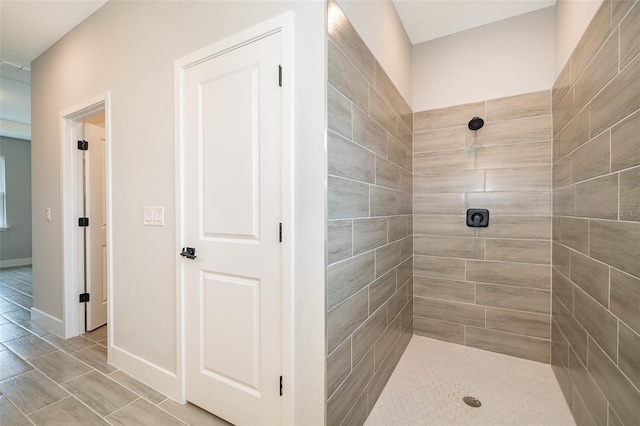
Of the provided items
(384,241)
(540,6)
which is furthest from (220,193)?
(540,6)

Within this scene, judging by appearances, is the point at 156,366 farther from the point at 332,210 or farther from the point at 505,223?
the point at 505,223

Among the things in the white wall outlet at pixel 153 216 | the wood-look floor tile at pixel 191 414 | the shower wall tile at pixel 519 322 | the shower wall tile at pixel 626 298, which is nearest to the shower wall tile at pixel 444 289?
the shower wall tile at pixel 519 322

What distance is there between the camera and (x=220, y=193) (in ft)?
5.07

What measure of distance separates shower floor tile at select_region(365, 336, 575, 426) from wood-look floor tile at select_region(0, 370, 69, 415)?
2.00m

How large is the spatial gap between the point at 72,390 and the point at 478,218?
3252 mm

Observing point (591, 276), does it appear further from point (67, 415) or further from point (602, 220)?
point (67, 415)

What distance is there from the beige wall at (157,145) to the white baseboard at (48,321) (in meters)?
0.23

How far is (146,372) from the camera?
1899mm

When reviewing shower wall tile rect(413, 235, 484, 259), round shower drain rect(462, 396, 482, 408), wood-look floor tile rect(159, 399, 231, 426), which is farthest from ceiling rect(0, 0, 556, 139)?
wood-look floor tile rect(159, 399, 231, 426)

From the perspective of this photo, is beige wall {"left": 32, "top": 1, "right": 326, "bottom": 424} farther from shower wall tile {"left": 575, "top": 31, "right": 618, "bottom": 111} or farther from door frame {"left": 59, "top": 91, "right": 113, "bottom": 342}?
shower wall tile {"left": 575, "top": 31, "right": 618, "bottom": 111}

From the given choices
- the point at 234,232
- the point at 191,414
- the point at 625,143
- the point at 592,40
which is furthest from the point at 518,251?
the point at 191,414

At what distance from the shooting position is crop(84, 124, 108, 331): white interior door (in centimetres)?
268

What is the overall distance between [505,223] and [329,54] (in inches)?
78.9

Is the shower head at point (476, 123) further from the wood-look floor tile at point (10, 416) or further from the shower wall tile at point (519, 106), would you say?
the wood-look floor tile at point (10, 416)
